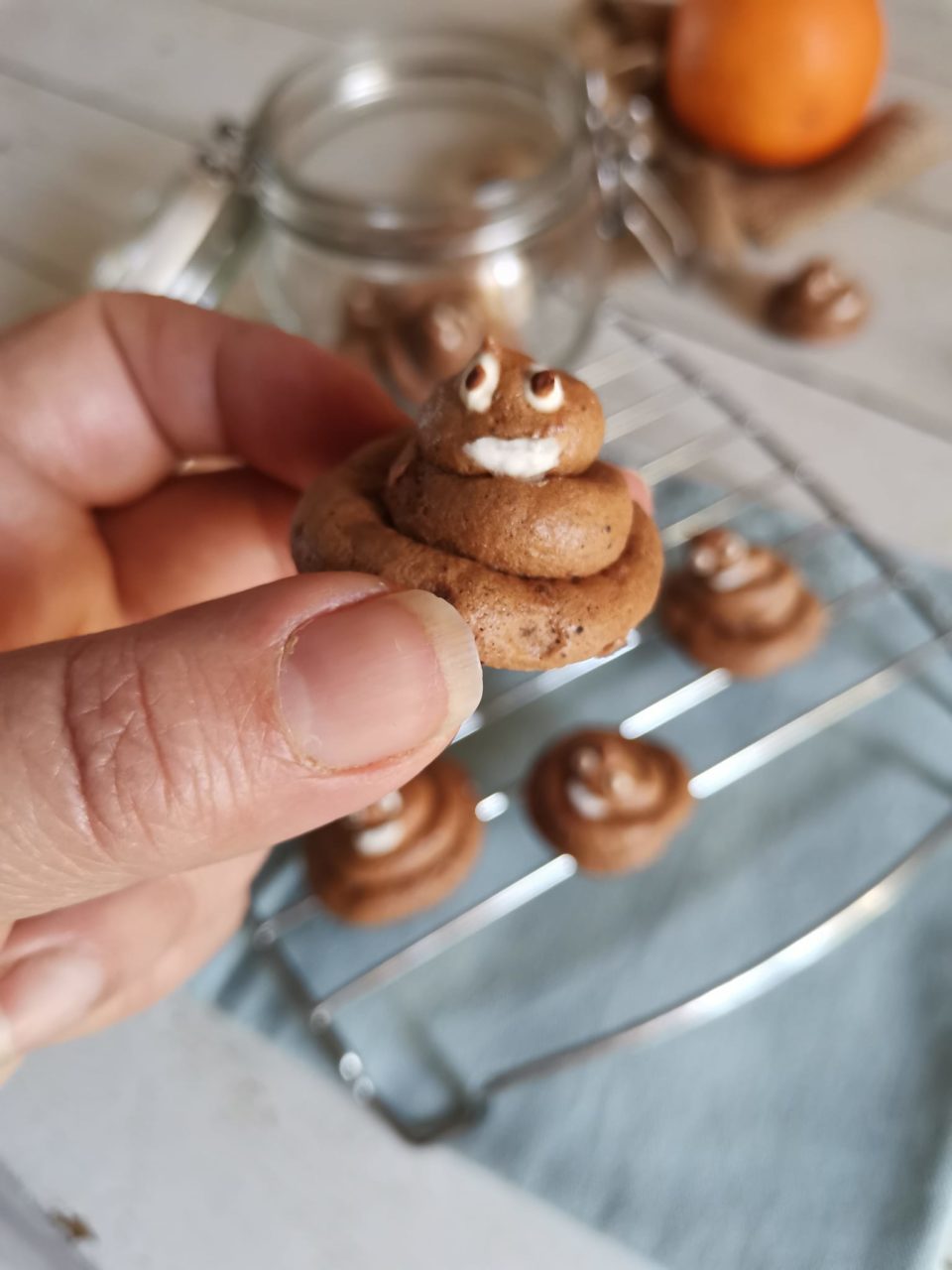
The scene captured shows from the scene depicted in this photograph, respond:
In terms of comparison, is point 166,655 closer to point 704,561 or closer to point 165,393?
point 165,393

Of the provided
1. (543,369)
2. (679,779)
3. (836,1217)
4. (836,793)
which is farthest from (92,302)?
(836,1217)

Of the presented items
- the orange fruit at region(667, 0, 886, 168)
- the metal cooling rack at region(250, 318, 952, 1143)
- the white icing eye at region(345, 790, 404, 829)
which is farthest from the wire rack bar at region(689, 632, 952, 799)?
the orange fruit at region(667, 0, 886, 168)

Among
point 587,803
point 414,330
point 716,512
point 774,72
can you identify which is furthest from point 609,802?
point 774,72

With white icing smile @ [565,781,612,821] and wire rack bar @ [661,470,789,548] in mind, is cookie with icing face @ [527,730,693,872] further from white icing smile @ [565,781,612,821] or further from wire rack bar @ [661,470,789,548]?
wire rack bar @ [661,470,789,548]

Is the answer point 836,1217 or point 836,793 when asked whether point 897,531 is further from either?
point 836,1217

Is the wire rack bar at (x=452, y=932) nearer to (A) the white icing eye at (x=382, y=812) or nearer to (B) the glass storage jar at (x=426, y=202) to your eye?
(A) the white icing eye at (x=382, y=812)
